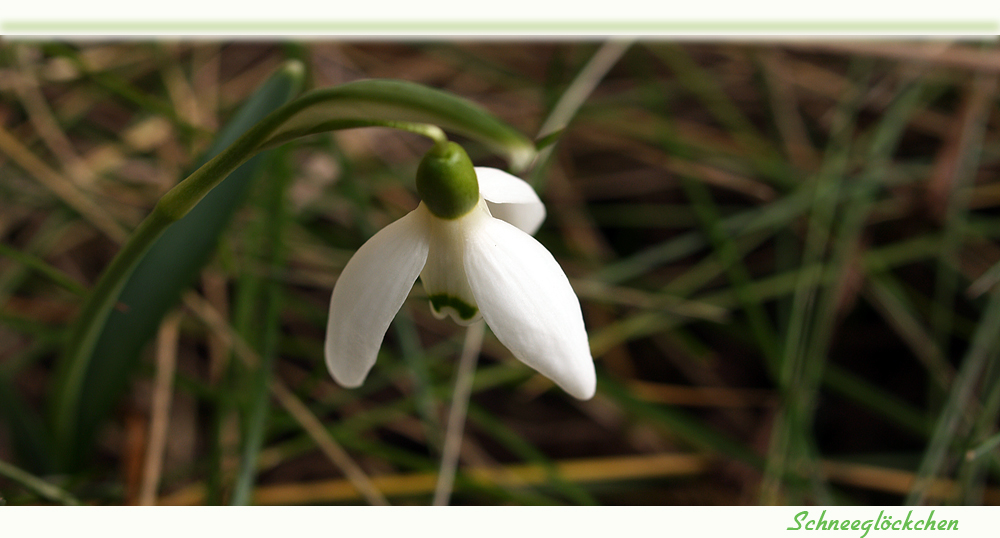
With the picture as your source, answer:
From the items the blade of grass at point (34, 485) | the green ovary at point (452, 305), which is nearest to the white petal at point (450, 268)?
the green ovary at point (452, 305)

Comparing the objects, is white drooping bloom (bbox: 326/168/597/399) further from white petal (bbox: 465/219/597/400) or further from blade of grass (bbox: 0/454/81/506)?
blade of grass (bbox: 0/454/81/506)

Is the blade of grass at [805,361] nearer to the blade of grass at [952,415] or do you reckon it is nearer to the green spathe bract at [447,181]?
the blade of grass at [952,415]

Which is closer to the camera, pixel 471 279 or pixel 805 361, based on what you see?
pixel 471 279

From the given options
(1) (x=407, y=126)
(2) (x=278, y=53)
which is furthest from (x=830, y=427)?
(2) (x=278, y=53)

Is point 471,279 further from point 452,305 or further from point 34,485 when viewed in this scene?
point 34,485

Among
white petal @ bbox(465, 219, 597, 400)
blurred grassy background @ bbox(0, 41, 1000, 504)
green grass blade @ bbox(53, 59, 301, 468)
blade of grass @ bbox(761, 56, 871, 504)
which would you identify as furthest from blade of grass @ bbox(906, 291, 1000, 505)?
green grass blade @ bbox(53, 59, 301, 468)

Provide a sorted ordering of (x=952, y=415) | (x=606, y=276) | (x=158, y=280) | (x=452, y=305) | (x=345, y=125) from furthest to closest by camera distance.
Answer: (x=606, y=276)
(x=952, y=415)
(x=158, y=280)
(x=452, y=305)
(x=345, y=125)

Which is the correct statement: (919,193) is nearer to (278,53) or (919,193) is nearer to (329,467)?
(329,467)

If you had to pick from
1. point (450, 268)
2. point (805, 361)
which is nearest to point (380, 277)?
point (450, 268)
